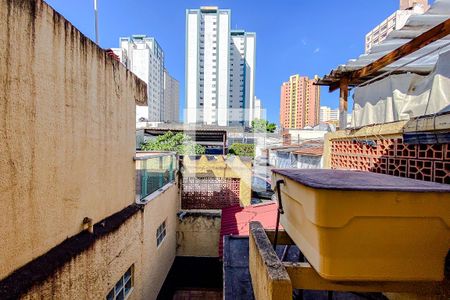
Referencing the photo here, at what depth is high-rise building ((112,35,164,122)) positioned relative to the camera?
61953mm

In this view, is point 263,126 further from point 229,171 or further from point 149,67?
point 149,67

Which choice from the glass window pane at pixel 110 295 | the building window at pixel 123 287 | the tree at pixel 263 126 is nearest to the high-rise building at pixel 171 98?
the tree at pixel 263 126

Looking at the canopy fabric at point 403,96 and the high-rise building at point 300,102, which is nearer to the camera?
the canopy fabric at point 403,96

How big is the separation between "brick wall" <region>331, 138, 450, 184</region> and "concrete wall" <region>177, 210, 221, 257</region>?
236 inches

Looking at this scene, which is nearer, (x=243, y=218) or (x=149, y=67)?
(x=243, y=218)

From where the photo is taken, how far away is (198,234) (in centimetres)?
918

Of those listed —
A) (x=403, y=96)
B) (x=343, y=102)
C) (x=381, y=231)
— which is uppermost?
(x=343, y=102)

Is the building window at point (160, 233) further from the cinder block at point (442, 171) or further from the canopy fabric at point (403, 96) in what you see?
the cinder block at point (442, 171)

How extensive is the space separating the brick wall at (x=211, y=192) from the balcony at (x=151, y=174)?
1.88m

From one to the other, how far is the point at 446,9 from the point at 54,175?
4677mm

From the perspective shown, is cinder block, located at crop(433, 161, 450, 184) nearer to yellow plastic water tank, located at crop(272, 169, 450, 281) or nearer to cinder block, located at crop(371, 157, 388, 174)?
cinder block, located at crop(371, 157, 388, 174)

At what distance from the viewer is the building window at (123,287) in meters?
3.85

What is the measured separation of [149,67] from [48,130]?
67.6 meters

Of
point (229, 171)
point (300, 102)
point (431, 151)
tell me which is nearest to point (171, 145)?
point (229, 171)
